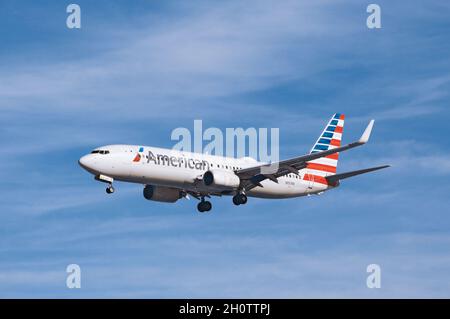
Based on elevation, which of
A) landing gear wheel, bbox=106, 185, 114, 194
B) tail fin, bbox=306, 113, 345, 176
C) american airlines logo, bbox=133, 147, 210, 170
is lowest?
landing gear wheel, bbox=106, 185, 114, 194

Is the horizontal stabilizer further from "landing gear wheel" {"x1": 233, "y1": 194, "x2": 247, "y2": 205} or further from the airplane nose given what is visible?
the airplane nose

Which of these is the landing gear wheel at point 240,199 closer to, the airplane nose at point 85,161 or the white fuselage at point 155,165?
the white fuselage at point 155,165

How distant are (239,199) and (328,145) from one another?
18.3m

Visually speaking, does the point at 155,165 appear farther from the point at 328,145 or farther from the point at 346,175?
the point at 328,145

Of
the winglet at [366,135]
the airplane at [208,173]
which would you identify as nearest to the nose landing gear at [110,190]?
the airplane at [208,173]

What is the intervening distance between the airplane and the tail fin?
0.38 feet

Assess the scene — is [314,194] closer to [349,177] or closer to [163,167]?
[349,177]

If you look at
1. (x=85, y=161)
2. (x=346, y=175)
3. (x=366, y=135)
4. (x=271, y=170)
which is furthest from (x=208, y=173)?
(x=366, y=135)

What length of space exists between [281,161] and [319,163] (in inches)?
519

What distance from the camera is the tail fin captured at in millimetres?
103625

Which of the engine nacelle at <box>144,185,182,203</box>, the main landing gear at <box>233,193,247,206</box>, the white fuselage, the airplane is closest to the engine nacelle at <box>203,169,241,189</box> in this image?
the airplane

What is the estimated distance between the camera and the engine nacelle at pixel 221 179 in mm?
91688

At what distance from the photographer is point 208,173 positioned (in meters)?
91.9
